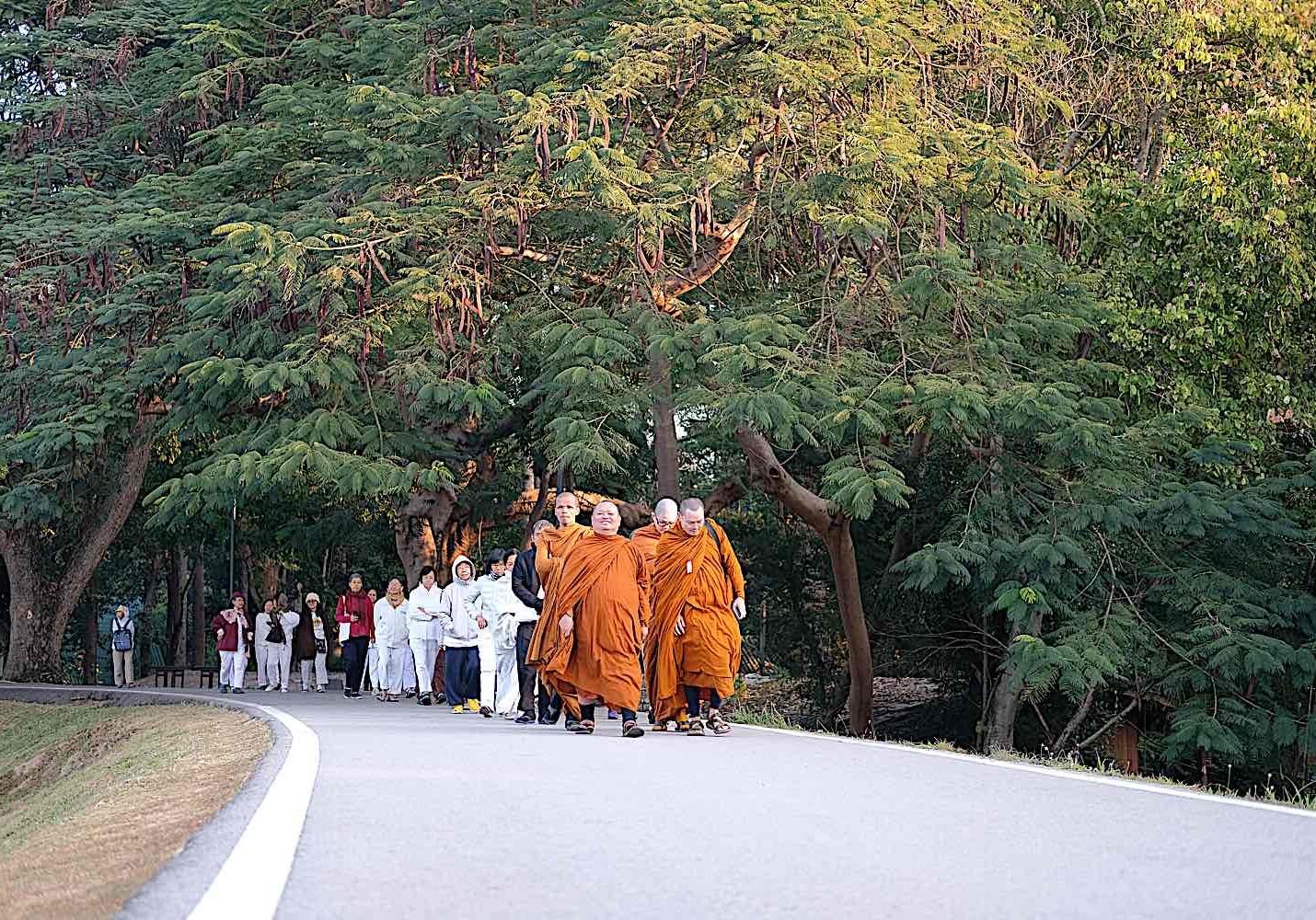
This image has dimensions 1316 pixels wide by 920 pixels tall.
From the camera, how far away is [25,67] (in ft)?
101

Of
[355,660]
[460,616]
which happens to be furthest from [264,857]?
[355,660]

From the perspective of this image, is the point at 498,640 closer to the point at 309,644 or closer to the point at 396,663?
the point at 396,663

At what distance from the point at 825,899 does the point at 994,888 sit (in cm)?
66

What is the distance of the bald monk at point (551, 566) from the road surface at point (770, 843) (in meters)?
3.34

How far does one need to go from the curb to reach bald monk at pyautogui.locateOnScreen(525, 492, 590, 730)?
136 inches

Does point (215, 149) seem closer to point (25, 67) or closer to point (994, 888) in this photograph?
point (25, 67)

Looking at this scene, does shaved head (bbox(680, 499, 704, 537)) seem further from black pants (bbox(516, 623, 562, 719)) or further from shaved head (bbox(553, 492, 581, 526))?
black pants (bbox(516, 623, 562, 719))

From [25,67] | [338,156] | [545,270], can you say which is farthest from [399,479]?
[25,67]

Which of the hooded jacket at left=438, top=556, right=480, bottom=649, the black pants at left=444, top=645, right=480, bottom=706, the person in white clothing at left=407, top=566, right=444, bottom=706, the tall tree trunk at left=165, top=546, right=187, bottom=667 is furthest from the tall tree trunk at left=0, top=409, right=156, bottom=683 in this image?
the hooded jacket at left=438, top=556, right=480, bottom=649

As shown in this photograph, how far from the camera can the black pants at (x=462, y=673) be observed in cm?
2138

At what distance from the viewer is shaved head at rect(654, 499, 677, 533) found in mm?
15641

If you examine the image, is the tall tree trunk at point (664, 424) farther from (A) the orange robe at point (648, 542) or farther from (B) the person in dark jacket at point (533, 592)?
(A) the orange robe at point (648, 542)

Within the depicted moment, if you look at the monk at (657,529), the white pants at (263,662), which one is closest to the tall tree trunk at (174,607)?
the white pants at (263,662)

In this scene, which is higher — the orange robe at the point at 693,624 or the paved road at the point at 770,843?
the orange robe at the point at 693,624
